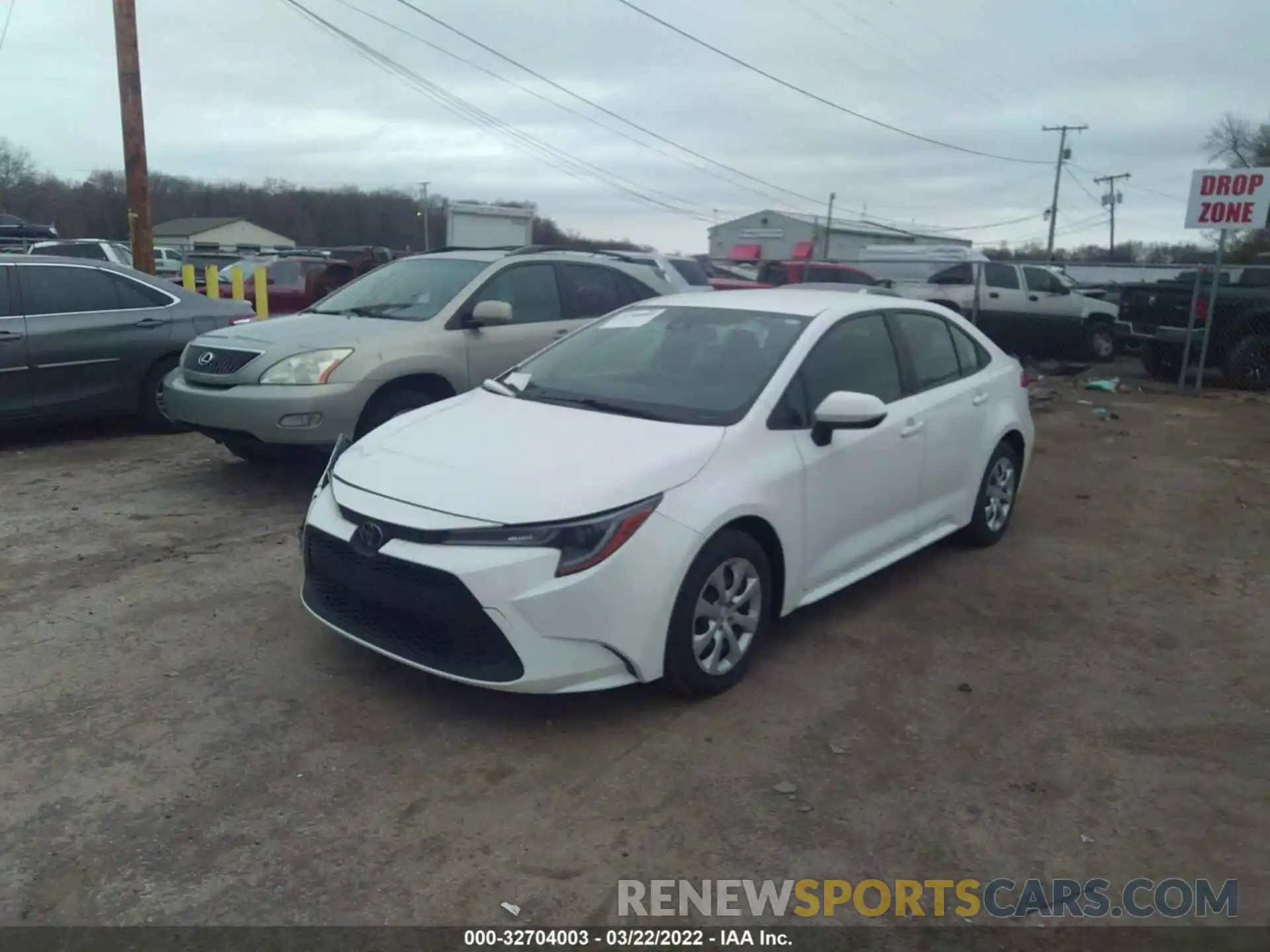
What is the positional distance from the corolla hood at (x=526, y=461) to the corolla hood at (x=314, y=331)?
2.37m

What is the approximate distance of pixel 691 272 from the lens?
755 inches

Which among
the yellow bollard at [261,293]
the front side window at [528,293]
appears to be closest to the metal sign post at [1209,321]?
the front side window at [528,293]

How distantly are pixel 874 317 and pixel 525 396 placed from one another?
1.87m

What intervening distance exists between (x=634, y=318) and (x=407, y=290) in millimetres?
2872

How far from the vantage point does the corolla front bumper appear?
366 centimetres

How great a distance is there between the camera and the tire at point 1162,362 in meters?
14.8

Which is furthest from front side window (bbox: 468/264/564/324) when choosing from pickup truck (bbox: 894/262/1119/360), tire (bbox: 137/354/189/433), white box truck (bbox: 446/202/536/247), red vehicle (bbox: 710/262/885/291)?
white box truck (bbox: 446/202/536/247)

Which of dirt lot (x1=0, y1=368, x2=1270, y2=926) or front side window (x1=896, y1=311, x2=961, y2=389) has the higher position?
front side window (x1=896, y1=311, x2=961, y2=389)

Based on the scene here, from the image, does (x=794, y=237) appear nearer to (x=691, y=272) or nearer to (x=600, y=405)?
(x=691, y=272)

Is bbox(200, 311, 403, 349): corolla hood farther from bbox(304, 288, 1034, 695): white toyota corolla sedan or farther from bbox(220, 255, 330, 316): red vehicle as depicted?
bbox(220, 255, 330, 316): red vehicle

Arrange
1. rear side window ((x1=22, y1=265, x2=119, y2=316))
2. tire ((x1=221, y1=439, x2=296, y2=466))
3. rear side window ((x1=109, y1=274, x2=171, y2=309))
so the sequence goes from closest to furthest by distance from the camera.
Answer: tire ((x1=221, y1=439, x2=296, y2=466)) → rear side window ((x1=22, y1=265, x2=119, y2=316)) → rear side window ((x1=109, y1=274, x2=171, y2=309))

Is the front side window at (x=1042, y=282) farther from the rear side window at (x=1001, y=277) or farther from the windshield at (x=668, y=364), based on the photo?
the windshield at (x=668, y=364)

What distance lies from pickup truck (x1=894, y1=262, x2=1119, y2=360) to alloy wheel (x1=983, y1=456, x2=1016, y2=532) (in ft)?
→ 33.4

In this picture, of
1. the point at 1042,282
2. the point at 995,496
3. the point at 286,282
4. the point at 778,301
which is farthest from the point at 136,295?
the point at 1042,282
